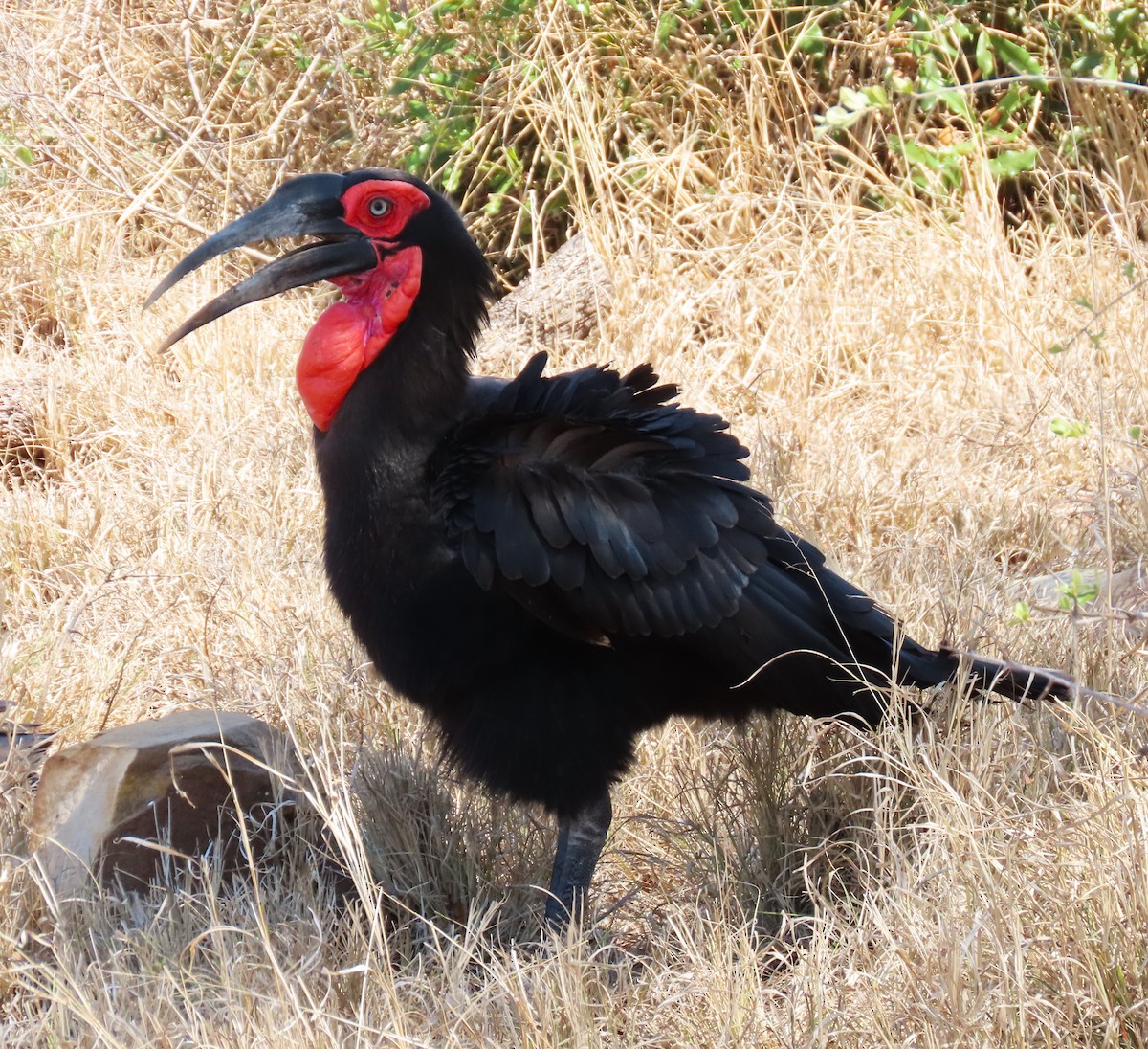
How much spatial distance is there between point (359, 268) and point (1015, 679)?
1498mm

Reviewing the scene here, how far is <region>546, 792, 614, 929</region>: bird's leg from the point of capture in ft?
9.04

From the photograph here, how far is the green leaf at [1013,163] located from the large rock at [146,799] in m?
3.99

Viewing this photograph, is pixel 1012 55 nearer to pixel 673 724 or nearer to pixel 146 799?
pixel 673 724

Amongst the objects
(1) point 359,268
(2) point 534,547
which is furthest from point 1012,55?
(2) point 534,547

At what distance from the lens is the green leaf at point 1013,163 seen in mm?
5535

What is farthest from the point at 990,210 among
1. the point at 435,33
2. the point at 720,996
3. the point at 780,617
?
the point at 720,996

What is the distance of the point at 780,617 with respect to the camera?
272 centimetres

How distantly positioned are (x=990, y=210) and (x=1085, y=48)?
869 mm

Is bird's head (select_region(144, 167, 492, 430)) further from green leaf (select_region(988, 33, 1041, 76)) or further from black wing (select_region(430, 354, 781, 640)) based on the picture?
green leaf (select_region(988, 33, 1041, 76))

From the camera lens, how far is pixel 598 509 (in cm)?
263

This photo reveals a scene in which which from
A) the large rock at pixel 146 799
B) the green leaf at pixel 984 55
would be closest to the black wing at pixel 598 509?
the large rock at pixel 146 799

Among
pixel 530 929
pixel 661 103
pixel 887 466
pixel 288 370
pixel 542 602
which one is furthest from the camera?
pixel 661 103

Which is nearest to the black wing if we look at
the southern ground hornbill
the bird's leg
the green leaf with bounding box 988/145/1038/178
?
the southern ground hornbill

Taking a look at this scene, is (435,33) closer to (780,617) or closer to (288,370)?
(288,370)
